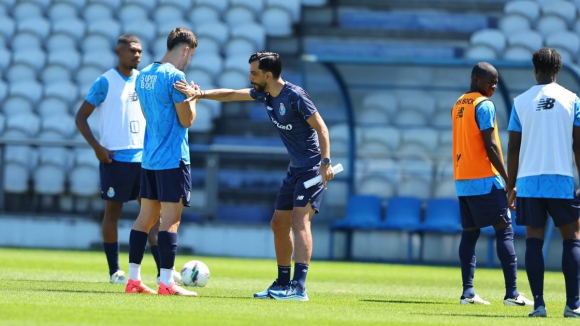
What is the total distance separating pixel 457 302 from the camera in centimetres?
972

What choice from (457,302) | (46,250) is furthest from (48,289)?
(46,250)

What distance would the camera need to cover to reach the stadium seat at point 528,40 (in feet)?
68.5

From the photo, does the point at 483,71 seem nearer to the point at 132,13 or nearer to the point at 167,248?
the point at 167,248

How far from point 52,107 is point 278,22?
16.7 feet

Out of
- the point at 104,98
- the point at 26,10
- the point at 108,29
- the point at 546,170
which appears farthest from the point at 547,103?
the point at 26,10

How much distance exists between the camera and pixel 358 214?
17.9 m

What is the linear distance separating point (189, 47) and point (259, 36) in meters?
12.7

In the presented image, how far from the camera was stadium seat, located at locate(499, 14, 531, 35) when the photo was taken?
2175cm

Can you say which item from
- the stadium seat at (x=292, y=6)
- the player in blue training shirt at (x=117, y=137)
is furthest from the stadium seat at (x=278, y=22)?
the player in blue training shirt at (x=117, y=137)

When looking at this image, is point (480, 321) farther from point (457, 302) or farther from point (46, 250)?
point (46, 250)

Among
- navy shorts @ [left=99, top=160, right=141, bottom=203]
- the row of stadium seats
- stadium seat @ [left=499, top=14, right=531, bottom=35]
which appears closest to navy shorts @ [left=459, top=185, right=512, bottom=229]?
navy shorts @ [left=99, top=160, right=141, bottom=203]

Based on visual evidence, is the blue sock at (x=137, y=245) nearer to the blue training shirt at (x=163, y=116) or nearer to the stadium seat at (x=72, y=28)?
the blue training shirt at (x=163, y=116)

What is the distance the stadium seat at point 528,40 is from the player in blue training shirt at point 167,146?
Answer: 1291cm

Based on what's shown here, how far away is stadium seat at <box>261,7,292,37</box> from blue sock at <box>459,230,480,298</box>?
1315cm
